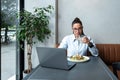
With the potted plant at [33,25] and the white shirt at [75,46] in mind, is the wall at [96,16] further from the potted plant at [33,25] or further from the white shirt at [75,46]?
the white shirt at [75,46]

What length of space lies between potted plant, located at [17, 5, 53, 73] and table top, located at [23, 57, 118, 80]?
53.6 inches

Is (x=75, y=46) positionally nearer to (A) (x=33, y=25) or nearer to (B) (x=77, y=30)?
(B) (x=77, y=30)

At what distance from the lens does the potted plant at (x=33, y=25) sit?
3.14m

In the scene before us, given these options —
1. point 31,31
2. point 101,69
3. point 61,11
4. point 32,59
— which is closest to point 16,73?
point 32,59

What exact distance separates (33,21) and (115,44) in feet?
4.72

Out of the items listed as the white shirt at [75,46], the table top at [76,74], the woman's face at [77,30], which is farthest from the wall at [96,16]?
the table top at [76,74]

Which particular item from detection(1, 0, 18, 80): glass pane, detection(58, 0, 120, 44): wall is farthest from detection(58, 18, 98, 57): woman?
detection(1, 0, 18, 80): glass pane

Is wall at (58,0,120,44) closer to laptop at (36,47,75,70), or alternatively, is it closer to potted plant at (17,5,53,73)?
potted plant at (17,5,53,73)

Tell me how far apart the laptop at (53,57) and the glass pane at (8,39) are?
3.55 ft

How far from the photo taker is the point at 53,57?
5.72 ft

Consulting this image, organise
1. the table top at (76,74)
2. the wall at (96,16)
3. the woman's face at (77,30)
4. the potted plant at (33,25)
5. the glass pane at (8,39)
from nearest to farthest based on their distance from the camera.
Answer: the table top at (76,74) → the woman's face at (77,30) → the glass pane at (8,39) → the potted plant at (33,25) → the wall at (96,16)

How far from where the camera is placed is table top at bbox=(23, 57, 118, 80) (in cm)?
157

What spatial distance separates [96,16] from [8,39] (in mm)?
1543

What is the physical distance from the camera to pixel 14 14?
3270 mm
